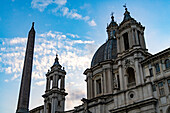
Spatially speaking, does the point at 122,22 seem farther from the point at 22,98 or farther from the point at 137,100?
the point at 22,98

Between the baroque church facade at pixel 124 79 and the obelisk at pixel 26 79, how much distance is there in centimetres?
1445

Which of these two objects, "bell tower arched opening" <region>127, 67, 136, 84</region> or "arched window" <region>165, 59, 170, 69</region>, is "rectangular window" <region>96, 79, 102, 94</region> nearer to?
"bell tower arched opening" <region>127, 67, 136, 84</region>

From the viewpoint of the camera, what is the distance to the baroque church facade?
1068 inches

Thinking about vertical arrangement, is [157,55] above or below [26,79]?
above

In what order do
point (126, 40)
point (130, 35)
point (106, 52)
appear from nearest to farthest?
point (130, 35) → point (126, 40) → point (106, 52)

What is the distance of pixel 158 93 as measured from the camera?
26625 mm

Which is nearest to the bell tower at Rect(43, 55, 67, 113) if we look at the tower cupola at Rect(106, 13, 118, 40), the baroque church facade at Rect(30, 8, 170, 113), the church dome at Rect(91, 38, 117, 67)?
the baroque church facade at Rect(30, 8, 170, 113)

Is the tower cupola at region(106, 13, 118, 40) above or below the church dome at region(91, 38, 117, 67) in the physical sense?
above

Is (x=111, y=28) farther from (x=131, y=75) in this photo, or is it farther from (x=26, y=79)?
(x=26, y=79)

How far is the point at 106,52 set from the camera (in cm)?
4350

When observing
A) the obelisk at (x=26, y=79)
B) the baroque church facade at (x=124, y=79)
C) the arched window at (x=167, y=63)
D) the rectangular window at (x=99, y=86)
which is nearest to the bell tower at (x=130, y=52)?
the baroque church facade at (x=124, y=79)

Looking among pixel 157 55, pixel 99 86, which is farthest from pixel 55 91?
pixel 157 55

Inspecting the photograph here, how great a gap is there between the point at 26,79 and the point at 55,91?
81.9ft

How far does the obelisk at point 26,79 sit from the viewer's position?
1953cm
